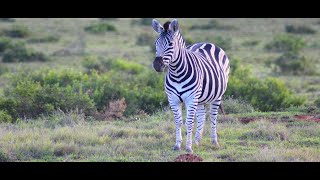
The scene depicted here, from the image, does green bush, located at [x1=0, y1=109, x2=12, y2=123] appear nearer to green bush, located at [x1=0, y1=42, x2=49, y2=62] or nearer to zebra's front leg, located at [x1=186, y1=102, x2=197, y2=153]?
zebra's front leg, located at [x1=186, y1=102, x2=197, y2=153]

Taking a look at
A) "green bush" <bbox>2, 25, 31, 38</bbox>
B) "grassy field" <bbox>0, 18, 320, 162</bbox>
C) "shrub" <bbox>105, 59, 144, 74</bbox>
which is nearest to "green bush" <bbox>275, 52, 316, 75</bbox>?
"grassy field" <bbox>0, 18, 320, 162</bbox>

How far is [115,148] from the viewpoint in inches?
406

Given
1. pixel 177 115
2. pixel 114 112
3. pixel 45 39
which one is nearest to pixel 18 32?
pixel 45 39

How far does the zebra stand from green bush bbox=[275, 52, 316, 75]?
41.6ft

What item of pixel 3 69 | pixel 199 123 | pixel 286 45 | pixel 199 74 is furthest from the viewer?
pixel 286 45

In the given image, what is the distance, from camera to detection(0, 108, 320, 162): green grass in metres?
9.79

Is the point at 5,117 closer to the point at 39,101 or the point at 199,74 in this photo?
the point at 39,101

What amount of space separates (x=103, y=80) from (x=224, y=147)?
21.2 ft

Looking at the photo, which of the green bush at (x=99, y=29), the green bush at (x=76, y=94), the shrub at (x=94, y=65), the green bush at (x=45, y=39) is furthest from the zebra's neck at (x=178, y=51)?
the green bush at (x=99, y=29)

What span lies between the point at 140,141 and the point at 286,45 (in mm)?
19831

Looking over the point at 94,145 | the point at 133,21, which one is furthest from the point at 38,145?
the point at 133,21

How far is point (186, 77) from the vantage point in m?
10.0
